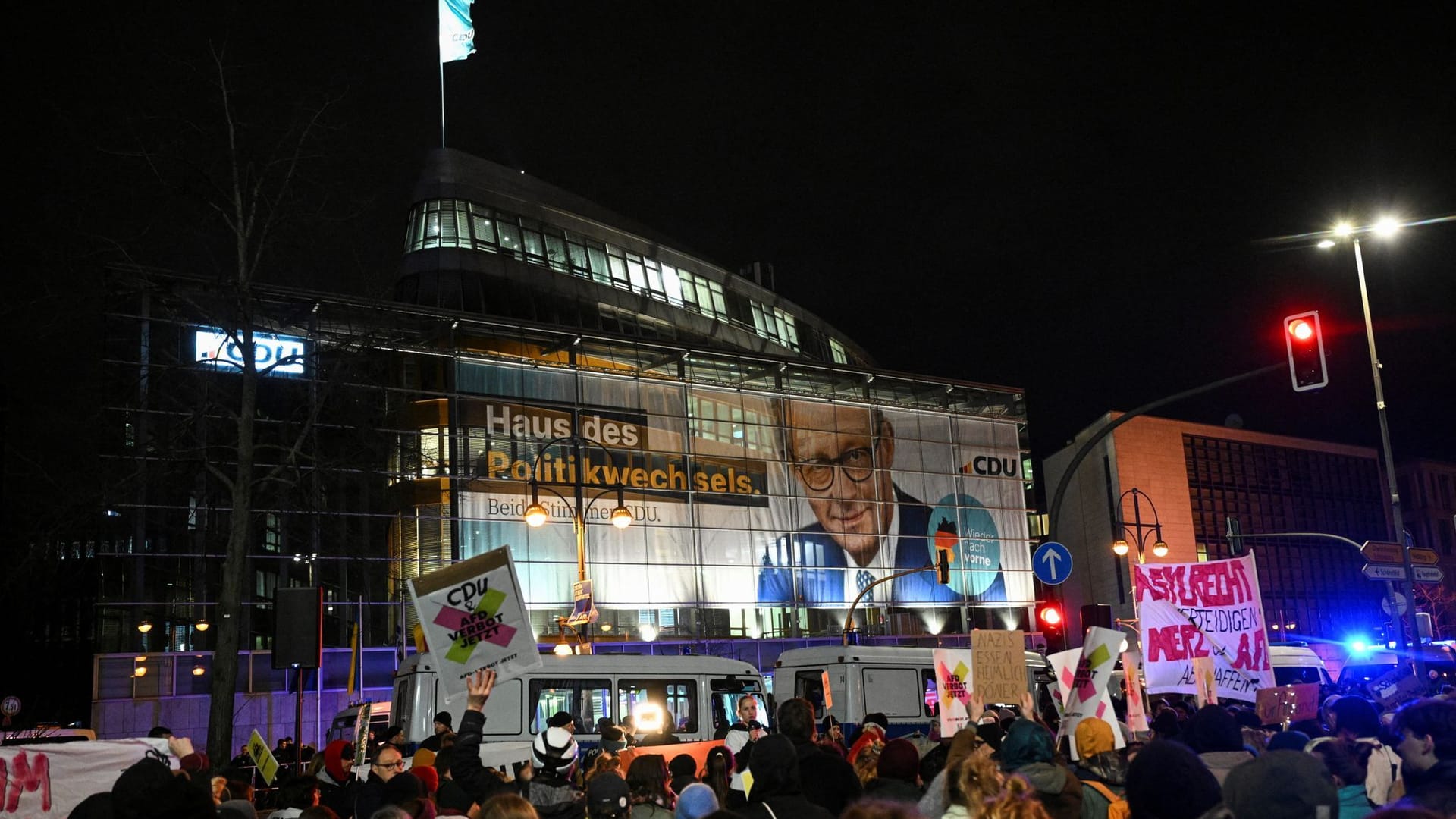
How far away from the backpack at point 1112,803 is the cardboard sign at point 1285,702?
6963mm

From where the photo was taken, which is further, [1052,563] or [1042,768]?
[1052,563]

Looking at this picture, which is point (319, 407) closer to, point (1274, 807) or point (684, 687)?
point (684, 687)

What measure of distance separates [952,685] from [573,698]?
256 inches

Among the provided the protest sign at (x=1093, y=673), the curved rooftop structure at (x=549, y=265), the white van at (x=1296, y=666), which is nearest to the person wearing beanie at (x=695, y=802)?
the protest sign at (x=1093, y=673)

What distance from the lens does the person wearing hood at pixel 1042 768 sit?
6.30m

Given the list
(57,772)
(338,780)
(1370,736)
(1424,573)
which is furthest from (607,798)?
(1424,573)

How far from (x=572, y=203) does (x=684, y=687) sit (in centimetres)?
3450

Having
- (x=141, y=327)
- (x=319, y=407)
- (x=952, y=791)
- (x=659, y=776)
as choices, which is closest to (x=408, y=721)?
(x=319, y=407)

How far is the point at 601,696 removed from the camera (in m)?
20.1

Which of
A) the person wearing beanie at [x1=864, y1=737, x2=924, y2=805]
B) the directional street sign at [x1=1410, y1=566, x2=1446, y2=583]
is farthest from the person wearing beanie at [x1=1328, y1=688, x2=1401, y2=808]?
the directional street sign at [x1=1410, y1=566, x2=1446, y2=583]

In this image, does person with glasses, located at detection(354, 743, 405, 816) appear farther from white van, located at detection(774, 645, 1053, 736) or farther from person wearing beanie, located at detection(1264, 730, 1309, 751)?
white van, located at detection(774, 645, 1053, 736)

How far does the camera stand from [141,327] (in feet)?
114

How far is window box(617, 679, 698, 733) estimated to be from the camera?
795 inches

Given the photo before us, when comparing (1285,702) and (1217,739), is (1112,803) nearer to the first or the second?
(1217,739)
